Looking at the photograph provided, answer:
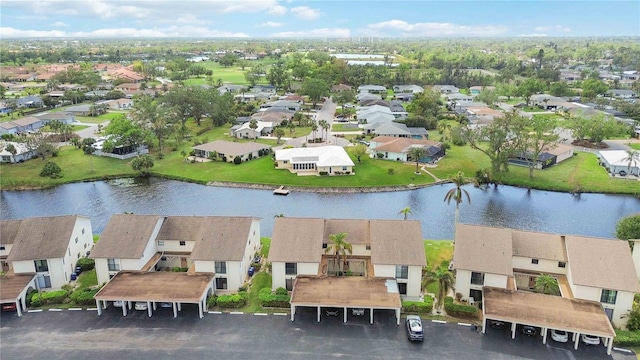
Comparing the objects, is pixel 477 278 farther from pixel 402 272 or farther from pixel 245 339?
pixel 245 339

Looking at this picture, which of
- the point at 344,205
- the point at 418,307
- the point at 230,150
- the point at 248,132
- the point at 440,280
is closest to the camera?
the point at 418,307

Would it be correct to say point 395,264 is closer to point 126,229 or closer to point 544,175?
point 126,229

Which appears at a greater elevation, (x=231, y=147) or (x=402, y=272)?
(x=231, y=147)

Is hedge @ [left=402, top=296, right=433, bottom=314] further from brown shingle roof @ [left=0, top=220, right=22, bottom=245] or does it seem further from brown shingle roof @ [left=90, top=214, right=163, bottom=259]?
brown shingle roof @ [left=0, top=220, right=22, bottom=245]

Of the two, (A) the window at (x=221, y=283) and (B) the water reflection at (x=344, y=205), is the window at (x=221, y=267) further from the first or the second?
(B) the water reflection at (x=344, y=205)

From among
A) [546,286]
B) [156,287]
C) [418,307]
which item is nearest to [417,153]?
[546,286]

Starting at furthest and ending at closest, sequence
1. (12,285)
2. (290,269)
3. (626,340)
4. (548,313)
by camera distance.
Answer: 1. (290,269)
2. (12,285)
3. (548,313)
4. (626,340)
